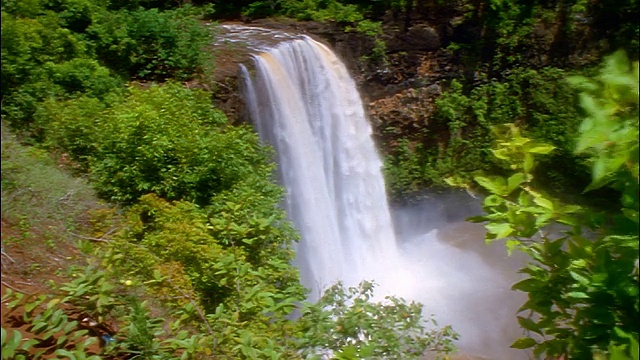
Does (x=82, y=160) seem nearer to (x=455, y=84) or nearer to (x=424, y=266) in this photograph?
(x=424, y=266)

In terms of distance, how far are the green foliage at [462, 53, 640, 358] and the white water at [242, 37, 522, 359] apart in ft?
17.4

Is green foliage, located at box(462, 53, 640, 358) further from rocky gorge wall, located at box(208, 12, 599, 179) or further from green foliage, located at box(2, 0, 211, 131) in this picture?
rocky gorge wall, located at box(208, 12, 599, 179)

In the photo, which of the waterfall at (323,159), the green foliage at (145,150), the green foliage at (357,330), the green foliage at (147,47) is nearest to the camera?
the green foliage at (357,330)

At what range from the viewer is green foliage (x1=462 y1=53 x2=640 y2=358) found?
5.24 ft

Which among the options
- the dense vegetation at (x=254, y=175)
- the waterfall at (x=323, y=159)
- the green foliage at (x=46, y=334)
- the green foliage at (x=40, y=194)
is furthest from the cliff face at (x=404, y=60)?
the green foliage at (x=46, y=334)

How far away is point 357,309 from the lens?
305 cm

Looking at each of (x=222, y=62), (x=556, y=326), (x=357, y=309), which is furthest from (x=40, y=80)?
(x=556, y=326)

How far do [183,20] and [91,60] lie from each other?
5.68 ft

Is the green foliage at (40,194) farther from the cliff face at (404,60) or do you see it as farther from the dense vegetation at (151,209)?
the cliff face at (404,60)

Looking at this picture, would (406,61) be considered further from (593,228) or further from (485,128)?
(593,228)

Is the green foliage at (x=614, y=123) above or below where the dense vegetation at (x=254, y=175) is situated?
above

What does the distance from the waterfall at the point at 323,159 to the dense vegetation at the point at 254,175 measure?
3.14 feet

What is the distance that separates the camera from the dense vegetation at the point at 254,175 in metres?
1.88

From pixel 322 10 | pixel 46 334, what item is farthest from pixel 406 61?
pixel 46 334
